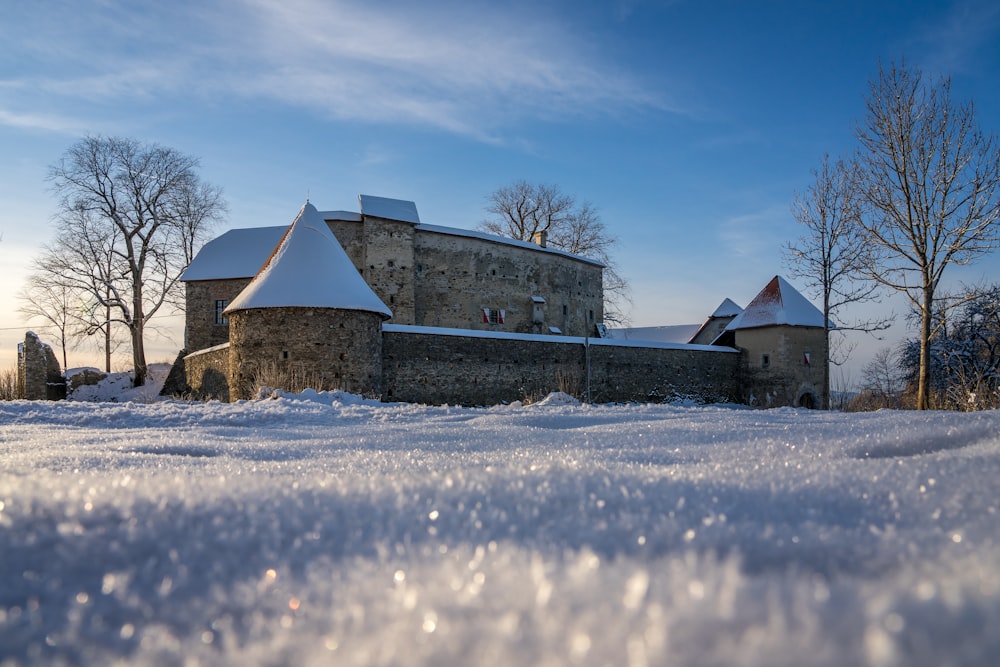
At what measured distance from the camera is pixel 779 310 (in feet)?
83.7

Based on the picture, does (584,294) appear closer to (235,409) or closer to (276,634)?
(235,409)

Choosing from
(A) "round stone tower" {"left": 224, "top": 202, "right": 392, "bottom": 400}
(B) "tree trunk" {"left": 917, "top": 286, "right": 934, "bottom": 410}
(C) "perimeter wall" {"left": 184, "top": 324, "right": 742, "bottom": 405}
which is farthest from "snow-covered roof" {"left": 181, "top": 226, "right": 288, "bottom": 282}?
(B) "tree trunk" {"left": 917, "top": 286, "right": 934, "bottom": 410}

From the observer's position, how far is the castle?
1695cm

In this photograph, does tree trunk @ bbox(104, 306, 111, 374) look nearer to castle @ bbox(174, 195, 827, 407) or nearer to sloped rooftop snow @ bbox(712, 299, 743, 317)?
castle @ bbox(174, 195, 827, 407)

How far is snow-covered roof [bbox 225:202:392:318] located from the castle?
38 millimetres

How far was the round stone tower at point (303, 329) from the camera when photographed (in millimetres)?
16688

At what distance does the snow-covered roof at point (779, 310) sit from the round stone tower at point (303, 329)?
51.9ft

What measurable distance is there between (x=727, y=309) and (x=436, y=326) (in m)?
17.6

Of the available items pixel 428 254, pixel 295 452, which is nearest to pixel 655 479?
pixel 295 452

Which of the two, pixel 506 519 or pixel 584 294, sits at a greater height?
pixel 584 294

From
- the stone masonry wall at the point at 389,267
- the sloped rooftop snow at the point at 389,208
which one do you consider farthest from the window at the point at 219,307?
the sloped rooftop snow at the point at 389,208

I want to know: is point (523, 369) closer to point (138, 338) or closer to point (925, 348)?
point (925, 348)

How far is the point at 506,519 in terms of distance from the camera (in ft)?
2.97

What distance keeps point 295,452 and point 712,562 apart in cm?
226
